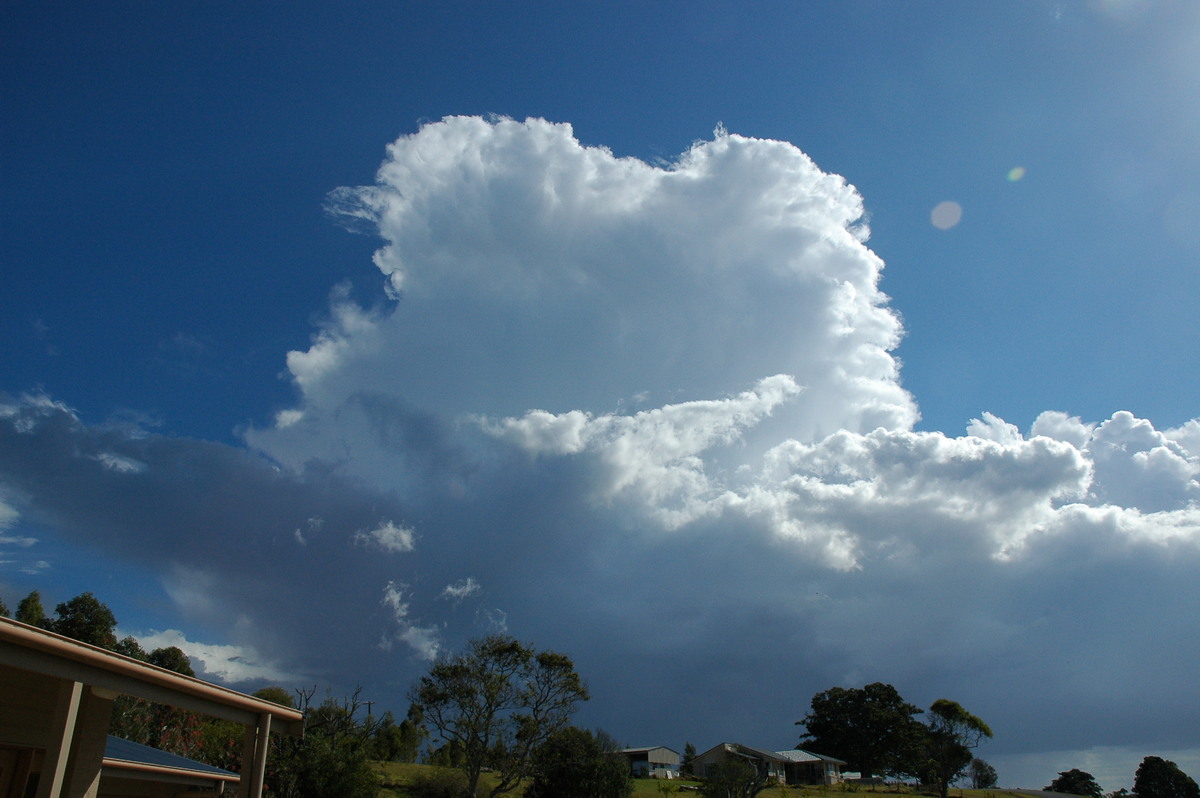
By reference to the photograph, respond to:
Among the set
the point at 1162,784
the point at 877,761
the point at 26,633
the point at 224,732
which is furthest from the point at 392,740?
the point at 1162,784

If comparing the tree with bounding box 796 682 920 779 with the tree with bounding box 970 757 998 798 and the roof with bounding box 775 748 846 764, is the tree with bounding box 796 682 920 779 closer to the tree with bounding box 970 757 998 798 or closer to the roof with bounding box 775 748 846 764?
the roof with bounding box 775 748 846 764

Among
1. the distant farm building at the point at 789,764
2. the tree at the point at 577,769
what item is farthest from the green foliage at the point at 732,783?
the distant farm building at the point at 789,764

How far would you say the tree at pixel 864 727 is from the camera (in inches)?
3310

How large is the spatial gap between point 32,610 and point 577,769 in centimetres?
5291

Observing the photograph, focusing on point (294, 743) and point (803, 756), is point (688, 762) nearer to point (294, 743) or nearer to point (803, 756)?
point (803, 756)

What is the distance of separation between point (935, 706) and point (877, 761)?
9420mm

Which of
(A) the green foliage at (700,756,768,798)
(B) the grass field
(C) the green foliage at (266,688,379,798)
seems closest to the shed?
(C) the green foliage at (266,688,379,798)

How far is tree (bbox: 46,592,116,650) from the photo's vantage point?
6359cm

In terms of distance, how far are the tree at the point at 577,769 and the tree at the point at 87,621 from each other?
41.7 meters

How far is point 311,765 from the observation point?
113 feet

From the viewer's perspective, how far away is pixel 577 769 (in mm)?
45812

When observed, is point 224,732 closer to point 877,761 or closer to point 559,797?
point 559,797

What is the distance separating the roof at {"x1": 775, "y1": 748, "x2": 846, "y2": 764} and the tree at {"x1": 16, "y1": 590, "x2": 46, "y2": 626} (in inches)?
3025

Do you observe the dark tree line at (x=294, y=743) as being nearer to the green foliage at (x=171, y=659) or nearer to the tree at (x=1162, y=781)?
the green foliage at (x=171, y=659)
